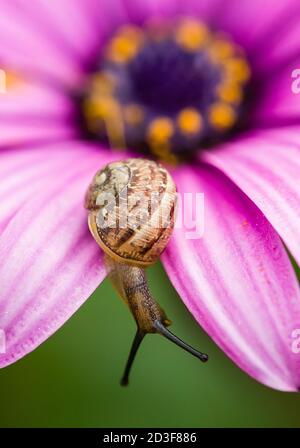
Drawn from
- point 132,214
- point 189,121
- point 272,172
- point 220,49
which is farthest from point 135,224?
point 220,49

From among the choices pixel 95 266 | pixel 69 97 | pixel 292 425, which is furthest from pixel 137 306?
pixel 69 97

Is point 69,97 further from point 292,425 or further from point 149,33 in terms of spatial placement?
point 292,425

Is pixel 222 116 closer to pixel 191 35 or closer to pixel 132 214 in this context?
pixel 191 35

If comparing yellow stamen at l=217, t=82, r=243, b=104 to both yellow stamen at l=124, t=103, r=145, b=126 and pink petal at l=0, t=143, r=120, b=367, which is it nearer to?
yellow stamen at l=124, t=103, r=145, b=126

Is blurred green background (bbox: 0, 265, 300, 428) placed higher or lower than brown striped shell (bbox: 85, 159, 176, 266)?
lower

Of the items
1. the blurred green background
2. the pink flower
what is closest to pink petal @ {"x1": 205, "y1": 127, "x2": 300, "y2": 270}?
the pink flower

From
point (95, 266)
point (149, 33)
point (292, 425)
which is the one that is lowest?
point (292, 425)
